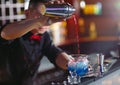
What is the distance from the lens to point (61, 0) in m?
1.51

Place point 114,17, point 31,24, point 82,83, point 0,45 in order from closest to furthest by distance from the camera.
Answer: point 82,83 < point 31,24 < point 0,45 < point 114,17

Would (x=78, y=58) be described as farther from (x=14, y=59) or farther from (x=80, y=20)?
(x=80, y=20)

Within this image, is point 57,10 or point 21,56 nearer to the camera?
point 57,10

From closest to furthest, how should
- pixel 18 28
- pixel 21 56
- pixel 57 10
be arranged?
pixel 57 10 < pixel 18 28 < pixel 21 56

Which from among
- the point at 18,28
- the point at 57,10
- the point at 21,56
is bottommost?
the point at 21,56

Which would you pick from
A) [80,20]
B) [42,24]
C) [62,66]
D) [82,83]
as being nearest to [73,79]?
[82,83]

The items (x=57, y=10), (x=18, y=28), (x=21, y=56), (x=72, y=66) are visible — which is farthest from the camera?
(x=21, y=56)

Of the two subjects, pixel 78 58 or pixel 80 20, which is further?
pixel 80 20

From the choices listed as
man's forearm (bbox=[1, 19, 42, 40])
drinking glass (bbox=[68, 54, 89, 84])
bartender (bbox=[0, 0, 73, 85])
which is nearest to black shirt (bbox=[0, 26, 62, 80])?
bartender (bbox=[0, 0, 73, 85])

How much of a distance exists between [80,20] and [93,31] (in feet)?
1.20

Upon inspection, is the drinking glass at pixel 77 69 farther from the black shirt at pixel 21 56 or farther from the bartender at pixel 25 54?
the black shirt at pixel 21 56

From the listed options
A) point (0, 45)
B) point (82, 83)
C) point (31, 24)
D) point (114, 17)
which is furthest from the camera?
point (114, 17)

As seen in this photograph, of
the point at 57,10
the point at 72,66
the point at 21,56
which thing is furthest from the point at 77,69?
the point at 21,56

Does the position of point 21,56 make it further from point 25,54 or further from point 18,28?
point 18,28
